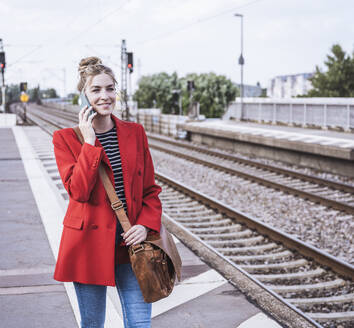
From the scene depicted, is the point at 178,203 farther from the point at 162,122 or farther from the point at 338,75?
the point at 338,75

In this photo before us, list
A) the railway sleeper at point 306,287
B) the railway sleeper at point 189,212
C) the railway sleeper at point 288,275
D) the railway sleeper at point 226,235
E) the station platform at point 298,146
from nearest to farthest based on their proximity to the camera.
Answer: the railway sleeper at point 306,287
the railway sleeper at point 288,275
the railway sleeper at point 226,235
the railway sleeper at point 189,212
the station platform at point 298,146

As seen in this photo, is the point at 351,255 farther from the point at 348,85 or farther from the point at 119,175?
the point at 348,85

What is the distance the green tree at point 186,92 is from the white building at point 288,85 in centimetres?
8894

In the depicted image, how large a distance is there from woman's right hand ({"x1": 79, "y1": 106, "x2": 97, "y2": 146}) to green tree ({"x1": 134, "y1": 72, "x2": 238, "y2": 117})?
66.2 metres

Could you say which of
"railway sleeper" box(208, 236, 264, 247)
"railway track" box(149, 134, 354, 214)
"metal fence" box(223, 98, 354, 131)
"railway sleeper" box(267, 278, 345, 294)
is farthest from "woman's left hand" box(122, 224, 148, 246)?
"metal fence" box(223, 98, 354, 131)

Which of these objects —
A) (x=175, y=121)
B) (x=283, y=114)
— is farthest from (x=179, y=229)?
(x=175, y=121)

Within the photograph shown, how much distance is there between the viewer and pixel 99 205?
2.54 meters

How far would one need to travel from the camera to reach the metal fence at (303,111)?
20000 millimetres

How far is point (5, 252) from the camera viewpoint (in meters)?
5.78

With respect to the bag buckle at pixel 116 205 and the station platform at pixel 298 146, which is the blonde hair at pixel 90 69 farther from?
the station platform at pixel 298 146

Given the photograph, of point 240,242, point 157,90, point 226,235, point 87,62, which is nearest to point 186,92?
point 157,90

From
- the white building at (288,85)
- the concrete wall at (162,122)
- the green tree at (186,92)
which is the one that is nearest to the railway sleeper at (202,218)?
the concrete wall at (162,122)

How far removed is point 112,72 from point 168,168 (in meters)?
13.1

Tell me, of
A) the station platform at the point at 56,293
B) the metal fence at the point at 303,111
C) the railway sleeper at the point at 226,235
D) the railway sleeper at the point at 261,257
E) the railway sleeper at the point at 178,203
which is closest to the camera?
the station platform at the point at 56,293
